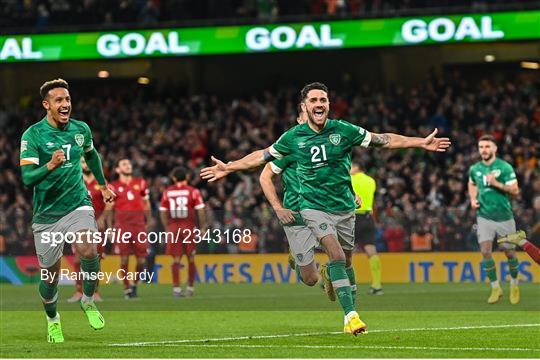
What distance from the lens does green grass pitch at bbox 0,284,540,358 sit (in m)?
11.8

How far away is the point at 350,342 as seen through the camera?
12.6m

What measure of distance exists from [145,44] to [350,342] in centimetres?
2269

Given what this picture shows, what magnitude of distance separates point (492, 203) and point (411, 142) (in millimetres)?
7023

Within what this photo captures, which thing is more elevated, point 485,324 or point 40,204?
point 40,204

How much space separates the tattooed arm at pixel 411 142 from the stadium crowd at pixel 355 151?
12.4 m

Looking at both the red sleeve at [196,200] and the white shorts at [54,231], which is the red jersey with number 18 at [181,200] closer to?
the red sleeve at [196,200]

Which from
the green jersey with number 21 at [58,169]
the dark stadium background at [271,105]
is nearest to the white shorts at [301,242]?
the green jersey with number 21 at [58,169]

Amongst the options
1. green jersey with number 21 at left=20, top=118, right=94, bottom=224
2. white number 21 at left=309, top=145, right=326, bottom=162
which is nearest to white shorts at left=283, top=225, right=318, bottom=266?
white number 21 at left=309, top=145, right=326, bottom=162

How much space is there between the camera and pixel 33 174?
41.4ft

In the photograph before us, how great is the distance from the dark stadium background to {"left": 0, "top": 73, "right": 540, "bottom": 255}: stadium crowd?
0.15 ft

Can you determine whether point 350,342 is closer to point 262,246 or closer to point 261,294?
point 261,294

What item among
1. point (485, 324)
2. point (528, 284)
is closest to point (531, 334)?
point (485, 324)

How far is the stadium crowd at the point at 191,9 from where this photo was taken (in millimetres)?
32688

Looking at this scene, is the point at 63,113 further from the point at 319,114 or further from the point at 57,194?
the point at 319,114
